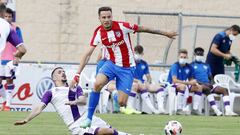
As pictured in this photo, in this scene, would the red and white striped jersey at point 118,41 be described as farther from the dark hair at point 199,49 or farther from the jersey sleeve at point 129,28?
the dark hair at point 199,49

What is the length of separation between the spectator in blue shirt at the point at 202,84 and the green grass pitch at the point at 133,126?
344 cm

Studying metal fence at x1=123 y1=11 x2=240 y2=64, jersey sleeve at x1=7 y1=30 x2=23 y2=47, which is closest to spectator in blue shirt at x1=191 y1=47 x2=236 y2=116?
metal fence at x1=123 y1=11 x2=240 y2=64

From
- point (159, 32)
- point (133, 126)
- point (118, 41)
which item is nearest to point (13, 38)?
point (118, 41)

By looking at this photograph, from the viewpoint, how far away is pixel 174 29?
25906mm

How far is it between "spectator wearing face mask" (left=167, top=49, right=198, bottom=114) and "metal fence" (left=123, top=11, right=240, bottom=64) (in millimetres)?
1581

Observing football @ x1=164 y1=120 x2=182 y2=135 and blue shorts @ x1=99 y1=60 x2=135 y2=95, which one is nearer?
football @ x1=164 y1=120 x2=182 y2=135

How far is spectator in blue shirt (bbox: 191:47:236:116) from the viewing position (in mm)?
23761

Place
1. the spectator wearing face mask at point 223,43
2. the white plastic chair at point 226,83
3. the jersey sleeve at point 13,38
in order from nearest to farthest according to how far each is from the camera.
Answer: the jersey sleeve at point 13,38 < the spectator wearing face mask at point 223,43 < the white plastic chair at point 226,83

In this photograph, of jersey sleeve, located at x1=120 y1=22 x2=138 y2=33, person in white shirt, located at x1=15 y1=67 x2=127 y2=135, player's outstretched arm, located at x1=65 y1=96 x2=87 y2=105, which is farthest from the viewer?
jersey sleeve, located at x1=120 y1=22 x2=138 y2=33

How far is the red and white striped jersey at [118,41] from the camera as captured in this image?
15.6 meters

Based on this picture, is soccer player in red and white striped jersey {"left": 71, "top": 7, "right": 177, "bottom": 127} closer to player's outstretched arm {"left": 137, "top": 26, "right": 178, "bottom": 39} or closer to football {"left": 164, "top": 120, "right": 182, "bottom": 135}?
player's outstretched arm {"left": 137, "top": 26, "right": 178, "bottom": 39}

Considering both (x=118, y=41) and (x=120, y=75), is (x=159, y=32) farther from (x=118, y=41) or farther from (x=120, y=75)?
(x=120, y=75)

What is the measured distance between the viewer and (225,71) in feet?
83.6

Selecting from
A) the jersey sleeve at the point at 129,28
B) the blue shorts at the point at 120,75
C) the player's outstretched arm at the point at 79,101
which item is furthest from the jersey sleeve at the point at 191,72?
the player's outstretched arm at the point at 79,101
